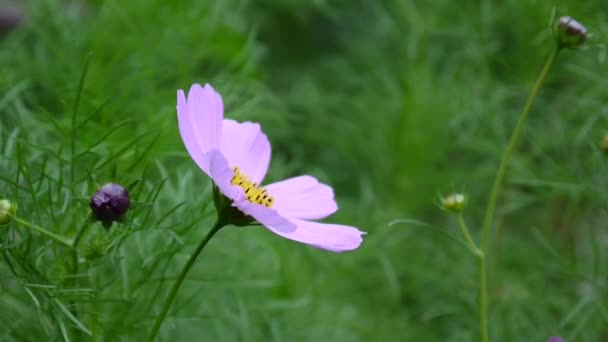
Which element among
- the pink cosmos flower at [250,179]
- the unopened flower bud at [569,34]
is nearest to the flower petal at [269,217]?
the pink cosmos flower at [250,179]

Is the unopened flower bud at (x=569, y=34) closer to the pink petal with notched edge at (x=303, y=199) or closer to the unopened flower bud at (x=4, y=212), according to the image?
the pink petal with notched edge at (x=303, y=199)

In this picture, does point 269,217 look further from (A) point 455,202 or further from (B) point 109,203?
(A) point 455,202

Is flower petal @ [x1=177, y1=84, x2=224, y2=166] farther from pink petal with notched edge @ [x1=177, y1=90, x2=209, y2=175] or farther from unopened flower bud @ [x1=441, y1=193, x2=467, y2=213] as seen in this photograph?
unopened flower bud @ [x1=441, y1=193, x2=467, y2=213]

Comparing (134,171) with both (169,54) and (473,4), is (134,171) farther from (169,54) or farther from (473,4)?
(473,4)

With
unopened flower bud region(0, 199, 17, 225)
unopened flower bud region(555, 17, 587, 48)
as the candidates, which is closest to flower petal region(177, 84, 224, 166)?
unopened flower bud region(0, 199, 17, 225)

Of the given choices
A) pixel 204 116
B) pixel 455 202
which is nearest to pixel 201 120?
pixel 204 116

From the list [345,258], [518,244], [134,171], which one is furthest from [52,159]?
[518,244]

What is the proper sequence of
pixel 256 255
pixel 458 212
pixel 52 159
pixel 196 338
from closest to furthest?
pixel 458 212 → pixel 52 159 → pixel 196 338 → pixel 256 255
